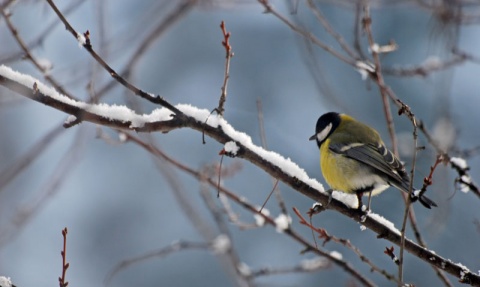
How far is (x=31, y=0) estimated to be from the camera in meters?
2.99

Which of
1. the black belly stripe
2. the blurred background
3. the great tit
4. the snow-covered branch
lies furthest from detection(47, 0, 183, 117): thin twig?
the blurred background

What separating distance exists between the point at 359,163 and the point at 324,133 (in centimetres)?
62

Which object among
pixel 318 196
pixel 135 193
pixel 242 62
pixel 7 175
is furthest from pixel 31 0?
pixel 242 62

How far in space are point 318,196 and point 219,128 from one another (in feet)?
1.39

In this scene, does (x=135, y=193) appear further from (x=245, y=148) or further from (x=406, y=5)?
(x=245, y=148)

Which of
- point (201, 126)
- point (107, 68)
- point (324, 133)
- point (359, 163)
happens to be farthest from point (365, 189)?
point (107, 68)

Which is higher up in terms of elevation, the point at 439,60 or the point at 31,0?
the point at 439,60

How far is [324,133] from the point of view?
389cm

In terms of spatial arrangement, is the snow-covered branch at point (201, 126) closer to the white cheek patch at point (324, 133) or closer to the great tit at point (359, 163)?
the great tit at point (359, 163)

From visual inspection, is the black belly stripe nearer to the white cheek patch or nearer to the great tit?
the great tit

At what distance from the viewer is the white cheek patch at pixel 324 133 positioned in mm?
3873

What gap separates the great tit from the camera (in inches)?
123

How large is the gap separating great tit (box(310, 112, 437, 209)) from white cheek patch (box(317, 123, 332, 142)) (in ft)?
0.18

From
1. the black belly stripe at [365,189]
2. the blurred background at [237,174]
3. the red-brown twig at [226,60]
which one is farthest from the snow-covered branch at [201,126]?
the blurred background at [237,174]
